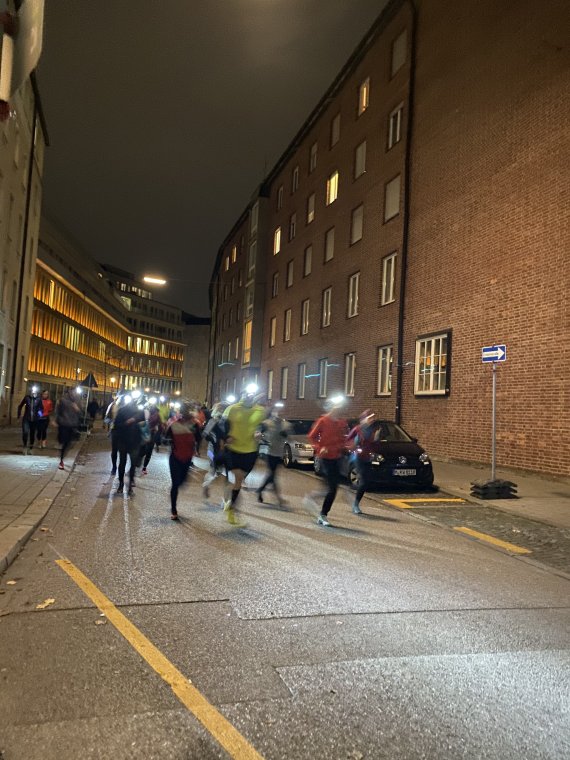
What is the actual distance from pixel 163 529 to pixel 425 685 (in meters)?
4.98

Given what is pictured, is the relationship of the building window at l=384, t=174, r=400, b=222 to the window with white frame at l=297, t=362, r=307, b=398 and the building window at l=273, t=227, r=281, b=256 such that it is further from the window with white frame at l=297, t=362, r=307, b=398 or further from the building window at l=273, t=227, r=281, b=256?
the building window at l=273, t=227, r=281, b=256

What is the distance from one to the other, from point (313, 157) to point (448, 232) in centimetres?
1624

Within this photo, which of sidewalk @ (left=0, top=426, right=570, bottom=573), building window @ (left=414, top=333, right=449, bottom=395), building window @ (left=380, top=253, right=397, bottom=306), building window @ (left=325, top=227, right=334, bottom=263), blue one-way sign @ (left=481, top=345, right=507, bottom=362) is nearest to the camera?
sidewalk @ (left=0, top=426, right=570, bottom=573)

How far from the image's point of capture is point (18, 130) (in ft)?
95.2

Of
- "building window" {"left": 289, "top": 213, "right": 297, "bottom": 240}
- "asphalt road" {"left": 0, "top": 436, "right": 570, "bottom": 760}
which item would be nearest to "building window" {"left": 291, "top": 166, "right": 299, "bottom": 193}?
"building window" {"left": 289, "top": 213, "right": 297, "bottom": 240}

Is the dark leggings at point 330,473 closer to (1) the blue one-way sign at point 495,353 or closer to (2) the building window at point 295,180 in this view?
(1) the blue one-way sign at point 495,353

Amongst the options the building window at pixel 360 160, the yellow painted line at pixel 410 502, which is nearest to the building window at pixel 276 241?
the building window at pixel 360 160

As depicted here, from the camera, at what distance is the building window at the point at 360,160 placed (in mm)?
26203

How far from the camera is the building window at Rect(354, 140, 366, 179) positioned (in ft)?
86.0

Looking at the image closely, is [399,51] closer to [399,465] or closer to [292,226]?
[292,226]

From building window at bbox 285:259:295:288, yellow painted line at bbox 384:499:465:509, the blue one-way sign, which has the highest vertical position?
building window at bbox 285:259:295:288

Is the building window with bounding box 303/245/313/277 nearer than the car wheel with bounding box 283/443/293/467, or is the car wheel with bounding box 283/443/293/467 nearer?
the car wheel with bounding box 283/443/293/467

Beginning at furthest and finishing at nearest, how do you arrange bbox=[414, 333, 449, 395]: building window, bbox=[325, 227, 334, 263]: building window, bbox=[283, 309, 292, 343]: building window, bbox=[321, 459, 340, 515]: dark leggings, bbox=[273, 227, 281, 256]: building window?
1. bbox=[273, 227, 281, 256]: building window
2. bbox=[283, 309, 292, 343]: building window
3. bbox=[325, 227, 334, 263]: building window
4. bbox=[414, 333, 449, 395]: building window
5. bbox=[321, 459, 340, 515]: dark leggings

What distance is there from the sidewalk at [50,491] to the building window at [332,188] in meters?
16.2
